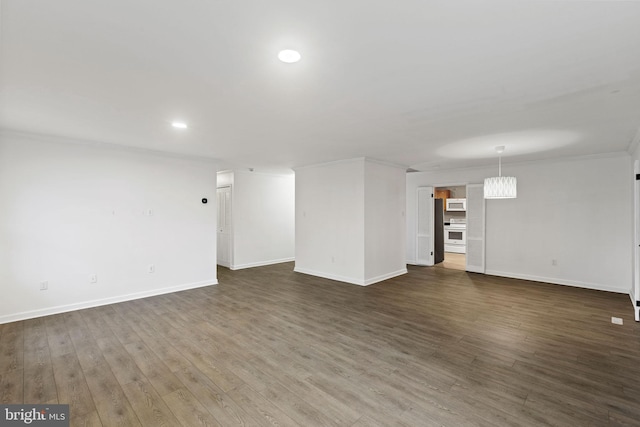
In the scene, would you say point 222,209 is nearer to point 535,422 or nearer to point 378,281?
point 378,281

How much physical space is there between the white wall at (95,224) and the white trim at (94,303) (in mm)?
13

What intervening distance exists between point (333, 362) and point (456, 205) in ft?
28.8

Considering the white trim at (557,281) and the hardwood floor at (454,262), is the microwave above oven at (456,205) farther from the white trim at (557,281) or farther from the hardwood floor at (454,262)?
the white trim at (557,281)

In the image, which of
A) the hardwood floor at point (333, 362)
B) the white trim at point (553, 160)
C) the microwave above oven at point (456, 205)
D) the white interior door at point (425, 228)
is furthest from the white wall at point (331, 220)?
the microwave above oven at point (456, 205)

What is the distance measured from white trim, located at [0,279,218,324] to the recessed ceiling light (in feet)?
15.6

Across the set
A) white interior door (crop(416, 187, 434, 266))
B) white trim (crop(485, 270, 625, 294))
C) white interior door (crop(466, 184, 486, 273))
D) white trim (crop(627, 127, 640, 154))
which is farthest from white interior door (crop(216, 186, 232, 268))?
white trim (crop(627, 127, 640, 154))

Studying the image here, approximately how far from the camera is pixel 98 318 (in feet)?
13.1

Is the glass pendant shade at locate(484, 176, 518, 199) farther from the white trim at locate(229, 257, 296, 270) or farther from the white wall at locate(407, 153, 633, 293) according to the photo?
the white trim at locate(229, 257, 296, 270)

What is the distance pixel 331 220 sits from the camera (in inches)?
247

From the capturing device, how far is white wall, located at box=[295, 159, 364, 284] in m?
5.79

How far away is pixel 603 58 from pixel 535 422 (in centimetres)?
256

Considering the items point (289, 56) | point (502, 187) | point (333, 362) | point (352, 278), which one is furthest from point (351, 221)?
point (289, 56)

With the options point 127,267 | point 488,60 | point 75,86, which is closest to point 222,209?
point 127,267

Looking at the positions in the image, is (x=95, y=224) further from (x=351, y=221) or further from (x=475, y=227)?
(x=475, y=227)
